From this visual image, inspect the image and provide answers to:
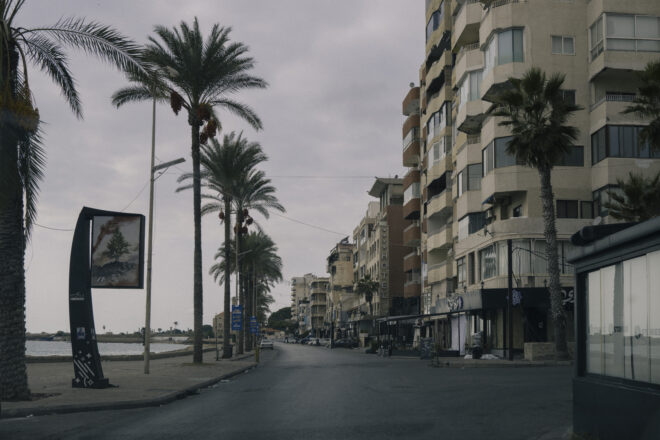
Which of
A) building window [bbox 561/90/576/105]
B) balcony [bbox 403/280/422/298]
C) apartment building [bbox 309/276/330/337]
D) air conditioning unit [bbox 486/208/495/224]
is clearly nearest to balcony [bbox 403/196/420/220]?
balcony [bbox 403/280/422/298]

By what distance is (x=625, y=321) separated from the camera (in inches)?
349

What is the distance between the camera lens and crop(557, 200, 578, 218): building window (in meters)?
43.0

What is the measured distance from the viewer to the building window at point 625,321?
27.0 feet

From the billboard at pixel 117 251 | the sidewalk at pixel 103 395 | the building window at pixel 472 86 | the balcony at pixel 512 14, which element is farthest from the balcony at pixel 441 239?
the billboard at pixel 117 251

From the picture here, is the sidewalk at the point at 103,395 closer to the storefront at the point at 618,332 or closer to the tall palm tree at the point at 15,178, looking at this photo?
the tall palm tree at the point at 15,178

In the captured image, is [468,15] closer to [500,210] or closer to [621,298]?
[500,210]

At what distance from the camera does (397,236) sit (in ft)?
303

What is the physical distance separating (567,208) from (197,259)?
21.2 metres

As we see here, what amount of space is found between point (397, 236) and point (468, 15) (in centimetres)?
4534

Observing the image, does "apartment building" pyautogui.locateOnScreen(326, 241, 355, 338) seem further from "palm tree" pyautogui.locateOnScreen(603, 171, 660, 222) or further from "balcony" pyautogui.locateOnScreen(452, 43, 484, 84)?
"palm tree" pyautogui.locateOnScreen(603, 171, 660, 222)

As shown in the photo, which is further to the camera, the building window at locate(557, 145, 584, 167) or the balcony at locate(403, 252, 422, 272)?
the balcony at locate(403, 252, 422, 272)

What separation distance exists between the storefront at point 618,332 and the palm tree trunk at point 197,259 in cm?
2573

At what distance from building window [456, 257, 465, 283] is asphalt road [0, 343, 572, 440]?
3198 centimetres

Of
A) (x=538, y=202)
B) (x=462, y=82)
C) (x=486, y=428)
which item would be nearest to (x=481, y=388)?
(x=486, y=428)
